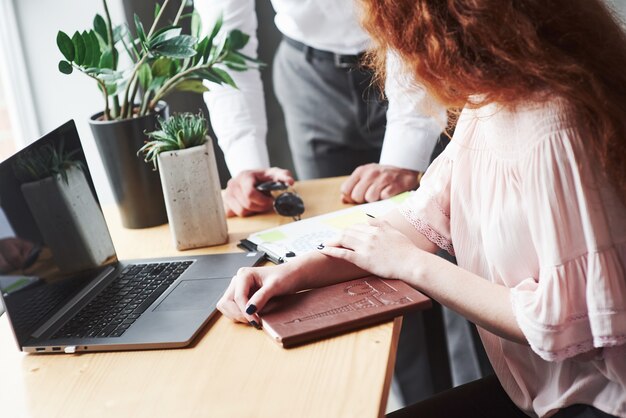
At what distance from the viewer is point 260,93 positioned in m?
1.97

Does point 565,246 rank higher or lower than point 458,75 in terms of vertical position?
lower

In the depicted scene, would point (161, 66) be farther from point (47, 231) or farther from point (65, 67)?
point (47, 231)

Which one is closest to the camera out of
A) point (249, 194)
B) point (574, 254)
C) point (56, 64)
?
point (574, 254)

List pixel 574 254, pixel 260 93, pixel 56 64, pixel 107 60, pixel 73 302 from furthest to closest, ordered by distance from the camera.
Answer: pixel 56 64
pixel 260 93
pixel 107 60
pixel 73 302
pixel 574 254

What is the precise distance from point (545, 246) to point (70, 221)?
2.36ft

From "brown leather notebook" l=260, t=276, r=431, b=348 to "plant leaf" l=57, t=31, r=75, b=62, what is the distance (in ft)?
1.96

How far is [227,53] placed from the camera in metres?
1.58

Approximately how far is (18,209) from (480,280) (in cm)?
65

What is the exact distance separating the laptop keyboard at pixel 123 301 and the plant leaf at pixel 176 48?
372 mm

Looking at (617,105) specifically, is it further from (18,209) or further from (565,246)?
(18,209)

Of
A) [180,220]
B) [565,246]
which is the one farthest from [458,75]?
[180,220]

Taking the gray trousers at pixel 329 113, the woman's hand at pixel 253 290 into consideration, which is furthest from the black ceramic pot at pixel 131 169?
the gray trousers at pixel 329 113

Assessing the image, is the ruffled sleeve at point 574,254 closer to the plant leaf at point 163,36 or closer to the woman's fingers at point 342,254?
the woman's fingers at point 342,254

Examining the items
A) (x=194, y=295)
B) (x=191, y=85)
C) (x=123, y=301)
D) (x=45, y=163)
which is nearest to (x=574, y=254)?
(x=194, y=295)
